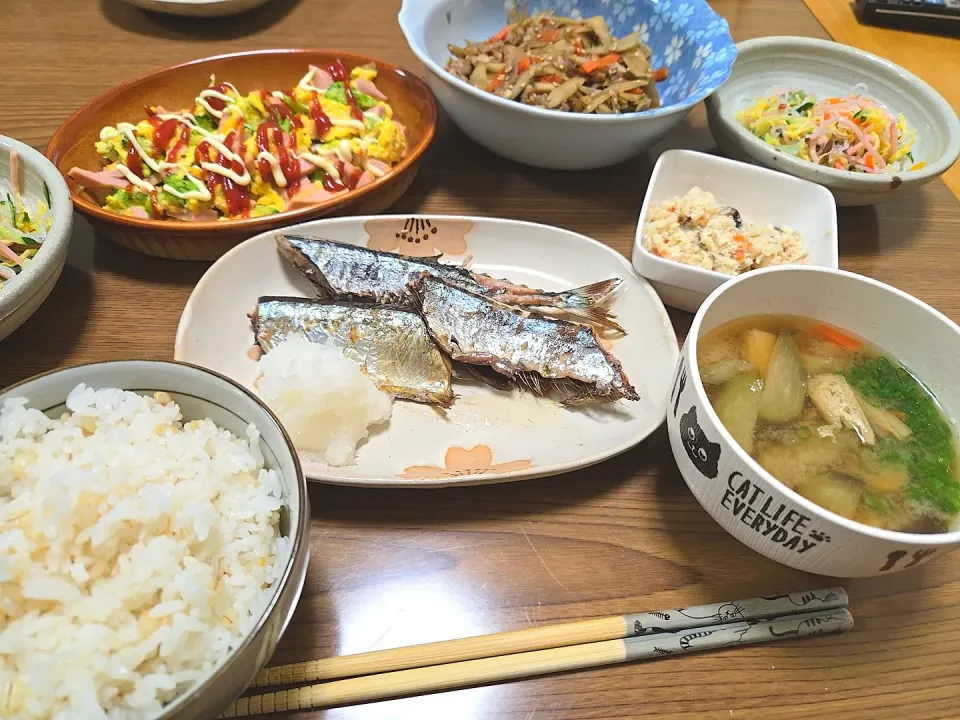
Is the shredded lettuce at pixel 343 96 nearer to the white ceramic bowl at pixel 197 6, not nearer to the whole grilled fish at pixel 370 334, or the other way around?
the white ceramic bowl at pixel 197 6

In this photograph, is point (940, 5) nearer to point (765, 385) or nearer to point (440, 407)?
point (765, 385)

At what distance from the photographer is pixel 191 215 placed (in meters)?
1.64

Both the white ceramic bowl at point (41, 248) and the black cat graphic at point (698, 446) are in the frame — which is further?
the white ceramic bowl at point (41, 248)

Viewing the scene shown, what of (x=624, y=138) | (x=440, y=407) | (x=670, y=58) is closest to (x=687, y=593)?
(x=440, y=407)

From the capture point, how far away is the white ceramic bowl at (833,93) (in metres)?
1.64

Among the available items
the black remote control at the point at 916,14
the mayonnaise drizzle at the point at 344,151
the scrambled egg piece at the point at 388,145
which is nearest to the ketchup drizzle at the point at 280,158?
the mayonnaise drizzle at the point at 344,151

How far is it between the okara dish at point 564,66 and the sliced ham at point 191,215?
0.86 meters

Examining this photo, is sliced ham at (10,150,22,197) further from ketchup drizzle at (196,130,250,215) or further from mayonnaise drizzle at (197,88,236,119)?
mayonnaise drizzle at (197,88,236,119)

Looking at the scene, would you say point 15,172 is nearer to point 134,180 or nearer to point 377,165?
point 134,180

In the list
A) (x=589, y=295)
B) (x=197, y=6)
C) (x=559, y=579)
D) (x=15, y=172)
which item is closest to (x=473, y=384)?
(x=589, y=295)

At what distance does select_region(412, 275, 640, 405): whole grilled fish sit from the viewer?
1.40 metres

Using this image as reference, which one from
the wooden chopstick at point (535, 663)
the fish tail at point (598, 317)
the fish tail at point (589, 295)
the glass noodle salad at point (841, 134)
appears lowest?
the wooden chopstick at point (535, 663)

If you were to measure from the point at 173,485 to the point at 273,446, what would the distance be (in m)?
0.16

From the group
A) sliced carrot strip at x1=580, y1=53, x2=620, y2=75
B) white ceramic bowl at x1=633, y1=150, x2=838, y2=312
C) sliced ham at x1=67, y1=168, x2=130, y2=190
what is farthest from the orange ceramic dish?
white ceramic bowl at x1=633, y1=150, x2=838, y2=312
